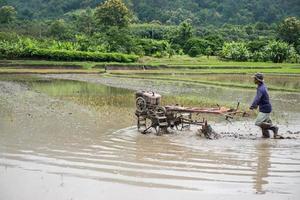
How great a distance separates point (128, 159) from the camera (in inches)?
354

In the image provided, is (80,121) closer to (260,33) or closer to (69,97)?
(69,97)

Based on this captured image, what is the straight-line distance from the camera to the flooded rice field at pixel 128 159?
7094mm

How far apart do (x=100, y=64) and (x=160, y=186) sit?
107 feet

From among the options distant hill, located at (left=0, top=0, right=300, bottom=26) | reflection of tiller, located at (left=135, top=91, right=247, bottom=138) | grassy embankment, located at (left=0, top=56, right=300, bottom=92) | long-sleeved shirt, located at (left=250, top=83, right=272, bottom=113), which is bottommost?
grassy embankment, located at (left=0, top=56, right=300, bottom=92)

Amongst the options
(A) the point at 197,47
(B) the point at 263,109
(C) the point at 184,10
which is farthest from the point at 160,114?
(C) the point at 184,10

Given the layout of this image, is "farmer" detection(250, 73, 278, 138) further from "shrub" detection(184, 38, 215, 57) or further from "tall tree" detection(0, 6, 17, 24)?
"tall tree" detection(0, 6, 17, 24)

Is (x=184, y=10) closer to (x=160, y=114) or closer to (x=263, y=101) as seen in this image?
(x=160, y=114)

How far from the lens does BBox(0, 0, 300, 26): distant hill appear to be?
310 ft

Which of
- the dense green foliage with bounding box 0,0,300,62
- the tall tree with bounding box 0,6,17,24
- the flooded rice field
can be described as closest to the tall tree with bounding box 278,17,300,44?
the dense green foliage with bounding box 0,0,300,62

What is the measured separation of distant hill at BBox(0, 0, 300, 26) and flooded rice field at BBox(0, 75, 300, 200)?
79226 millimetres

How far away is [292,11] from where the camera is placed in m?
95.8

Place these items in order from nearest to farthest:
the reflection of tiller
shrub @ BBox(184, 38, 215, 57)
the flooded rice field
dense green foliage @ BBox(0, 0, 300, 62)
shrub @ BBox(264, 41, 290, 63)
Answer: the flooded rice field, the reflection of tiller, dense green foliage @ BBox(0, 0, 300, 62), shrub @ BBox(264, 41, 290, 63), shrub @ BBox(184, 38, 215, 57)

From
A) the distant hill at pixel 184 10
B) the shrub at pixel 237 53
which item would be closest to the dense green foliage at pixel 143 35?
the shrub at pixel 237 53

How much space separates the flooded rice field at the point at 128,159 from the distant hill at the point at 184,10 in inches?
3119
